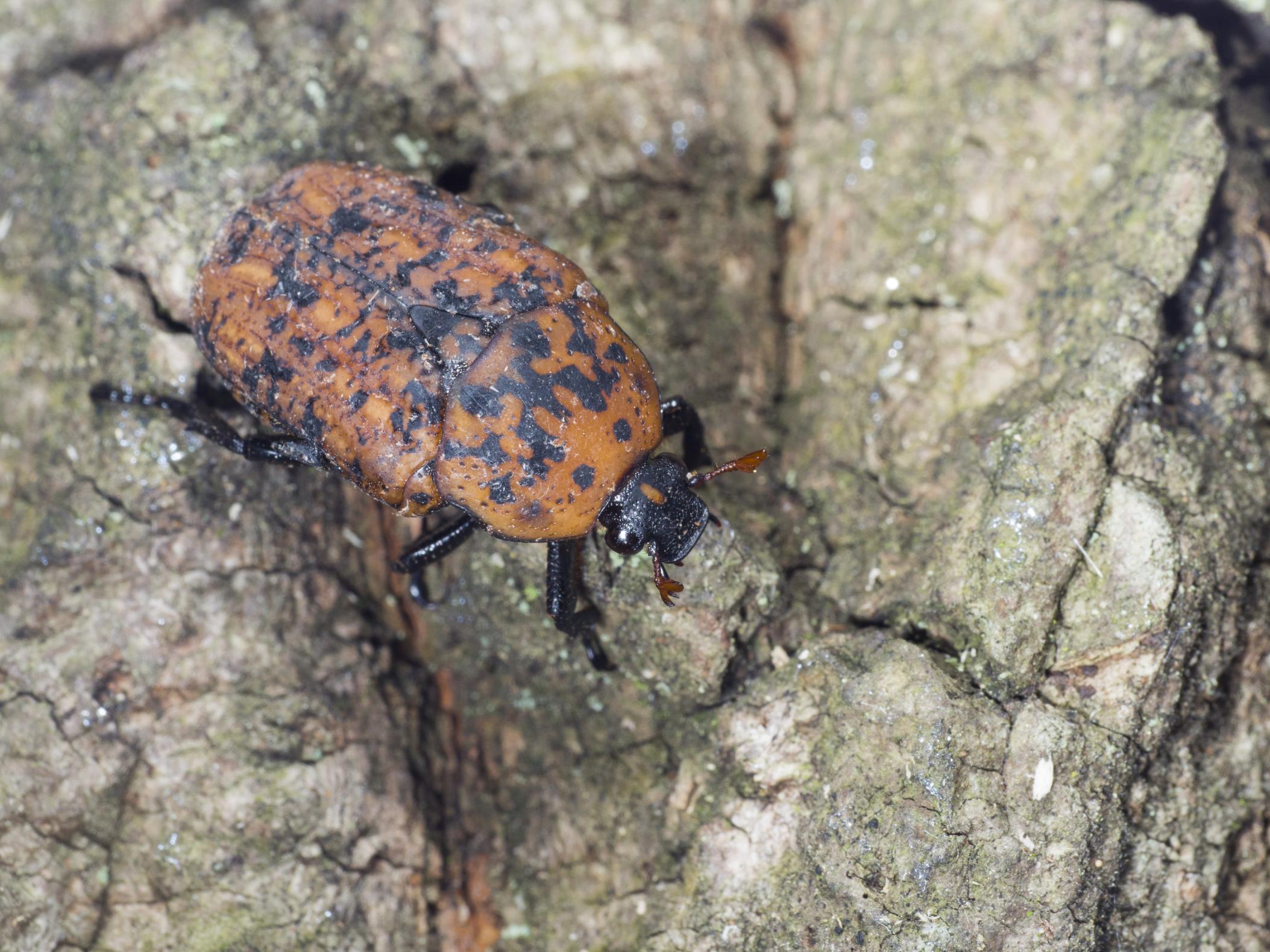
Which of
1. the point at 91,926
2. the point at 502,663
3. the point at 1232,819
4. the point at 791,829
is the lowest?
the point at 91,926

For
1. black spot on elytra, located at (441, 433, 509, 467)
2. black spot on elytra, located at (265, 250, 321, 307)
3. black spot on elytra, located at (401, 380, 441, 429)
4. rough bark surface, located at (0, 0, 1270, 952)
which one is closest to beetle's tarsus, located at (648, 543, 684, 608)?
rough bark surface, located at (0, 0, 1270, 952)

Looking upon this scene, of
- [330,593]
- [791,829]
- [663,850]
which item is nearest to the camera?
[791,829]

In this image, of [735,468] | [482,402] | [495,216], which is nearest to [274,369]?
[482,402]

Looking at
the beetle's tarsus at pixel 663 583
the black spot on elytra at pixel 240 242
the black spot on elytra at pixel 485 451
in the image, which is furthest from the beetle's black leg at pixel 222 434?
the beetle's tarsus at pixel 663 583

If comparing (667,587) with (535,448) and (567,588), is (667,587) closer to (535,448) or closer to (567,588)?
(567,588)

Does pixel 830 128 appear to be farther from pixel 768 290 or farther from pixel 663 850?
pixel 663 850

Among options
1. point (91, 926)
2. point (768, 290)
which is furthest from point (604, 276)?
point (91, 926)
